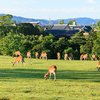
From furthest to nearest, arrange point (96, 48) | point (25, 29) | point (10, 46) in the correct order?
point (25, 29) → point (96, 48) → point (10, 46)

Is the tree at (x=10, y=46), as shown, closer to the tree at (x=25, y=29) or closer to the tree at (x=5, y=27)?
the tree at (x=5, y=27)

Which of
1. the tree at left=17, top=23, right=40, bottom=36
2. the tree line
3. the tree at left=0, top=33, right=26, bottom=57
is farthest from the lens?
the tree at left=17, top=23, right=40, bottom=36

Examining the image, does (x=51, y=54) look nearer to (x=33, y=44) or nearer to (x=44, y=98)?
(x=33, y=44)

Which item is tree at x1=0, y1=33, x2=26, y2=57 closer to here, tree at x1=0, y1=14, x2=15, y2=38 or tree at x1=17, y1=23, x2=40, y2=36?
tree at x1=0, y1=14, x2=15, y2=38

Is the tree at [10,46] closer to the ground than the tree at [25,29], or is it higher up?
closer to the ground

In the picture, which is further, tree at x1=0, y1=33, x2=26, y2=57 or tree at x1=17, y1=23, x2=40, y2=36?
tree at x1=17, y1=23, x2=40, y2=36

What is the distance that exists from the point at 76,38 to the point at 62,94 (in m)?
56.3

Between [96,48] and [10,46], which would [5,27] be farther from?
[96,48]

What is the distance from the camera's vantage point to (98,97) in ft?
38.0

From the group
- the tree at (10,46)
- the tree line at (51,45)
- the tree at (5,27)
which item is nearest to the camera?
the tree at (10,46)

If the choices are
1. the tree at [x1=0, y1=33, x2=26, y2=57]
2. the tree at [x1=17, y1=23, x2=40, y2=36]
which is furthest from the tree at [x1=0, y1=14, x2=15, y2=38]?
the tree at [x1=0, y1=33, x2=26, y2=57]

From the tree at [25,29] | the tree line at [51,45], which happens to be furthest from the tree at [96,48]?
the tree at [25,29]

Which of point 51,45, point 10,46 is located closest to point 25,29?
point 51,45

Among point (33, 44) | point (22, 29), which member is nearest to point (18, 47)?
point (33, 44)
